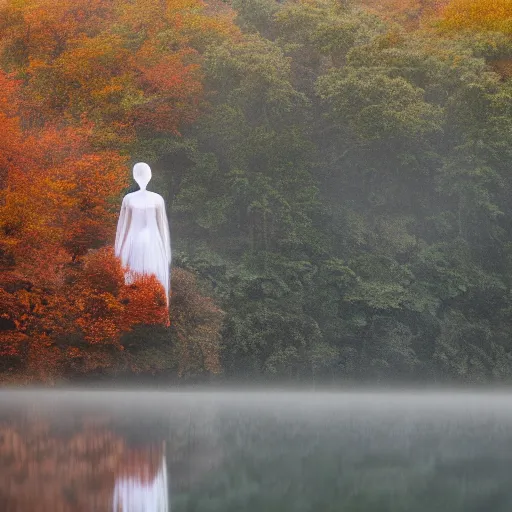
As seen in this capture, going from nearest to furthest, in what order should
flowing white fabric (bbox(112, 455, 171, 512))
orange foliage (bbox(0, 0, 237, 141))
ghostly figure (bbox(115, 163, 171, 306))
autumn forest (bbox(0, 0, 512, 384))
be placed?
flowing white fabric (bbox(112, 455, 171, 512)) → ghostly figure (bbox(115, 163, 171, 306)) → orange foliage (bbox(0, 0, 237, 141)) → autumn forest (bbox(0, 0, 512, 384))

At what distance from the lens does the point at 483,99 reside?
31094 mm

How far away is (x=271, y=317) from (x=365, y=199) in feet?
17.6

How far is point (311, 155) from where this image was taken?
32.0 metres

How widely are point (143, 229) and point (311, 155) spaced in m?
12.2

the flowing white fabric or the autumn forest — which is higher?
the autumn forest

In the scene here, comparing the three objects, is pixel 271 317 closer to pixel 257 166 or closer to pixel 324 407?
pixel 257 166

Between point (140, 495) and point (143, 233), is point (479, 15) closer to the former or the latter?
point (143, 233)

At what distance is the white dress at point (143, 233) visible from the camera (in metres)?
20.5

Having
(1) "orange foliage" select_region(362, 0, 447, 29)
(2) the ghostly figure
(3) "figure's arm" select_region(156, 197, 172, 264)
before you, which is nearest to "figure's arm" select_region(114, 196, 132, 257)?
(2) the ghostly figure

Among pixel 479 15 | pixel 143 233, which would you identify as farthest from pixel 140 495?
pixel 479 15

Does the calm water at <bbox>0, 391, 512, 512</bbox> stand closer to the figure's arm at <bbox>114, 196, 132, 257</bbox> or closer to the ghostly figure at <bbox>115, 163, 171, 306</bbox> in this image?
the ghostly figure at <bbox>115, 163, 171, 306</bbox>

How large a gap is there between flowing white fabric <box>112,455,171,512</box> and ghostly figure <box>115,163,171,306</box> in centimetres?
1180

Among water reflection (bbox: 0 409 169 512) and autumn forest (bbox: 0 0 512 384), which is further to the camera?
autumn forest (bbox: 0 0 512 384)

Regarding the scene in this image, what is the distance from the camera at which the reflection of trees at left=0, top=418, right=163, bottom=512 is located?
24.9ft
